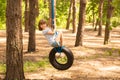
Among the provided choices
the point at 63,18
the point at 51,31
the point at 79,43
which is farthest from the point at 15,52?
the point at 63,18

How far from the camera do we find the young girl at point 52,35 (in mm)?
9055

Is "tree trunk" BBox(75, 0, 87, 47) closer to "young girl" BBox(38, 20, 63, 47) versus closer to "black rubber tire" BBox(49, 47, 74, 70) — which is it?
"black rubber tire" BBox(49, 47, 74, 70)

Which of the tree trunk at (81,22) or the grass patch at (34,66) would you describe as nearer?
the grass patch at (34,66)

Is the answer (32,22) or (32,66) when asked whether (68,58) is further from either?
(32,22)

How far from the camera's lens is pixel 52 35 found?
9305 millimetres

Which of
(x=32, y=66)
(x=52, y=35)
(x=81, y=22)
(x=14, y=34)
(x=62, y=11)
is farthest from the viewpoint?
(x=62, y=11)

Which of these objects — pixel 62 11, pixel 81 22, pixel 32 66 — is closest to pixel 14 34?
pixel 32 66

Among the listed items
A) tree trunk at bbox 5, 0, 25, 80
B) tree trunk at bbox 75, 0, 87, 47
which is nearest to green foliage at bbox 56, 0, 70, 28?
tree trunk at bbox 75, 0, 87, 47

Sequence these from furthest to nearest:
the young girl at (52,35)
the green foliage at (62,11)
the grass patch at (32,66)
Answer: the green foliage at (62,11), the grass patch at (32,66), the young girl at (52,35)

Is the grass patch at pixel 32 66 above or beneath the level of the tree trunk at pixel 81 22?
beneath

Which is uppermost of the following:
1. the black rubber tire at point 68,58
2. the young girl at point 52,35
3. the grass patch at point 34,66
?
the young girl at point 52,35

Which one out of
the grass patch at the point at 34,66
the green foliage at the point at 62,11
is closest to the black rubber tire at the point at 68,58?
the grass patch at the point at 34,66

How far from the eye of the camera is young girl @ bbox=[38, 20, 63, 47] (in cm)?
905

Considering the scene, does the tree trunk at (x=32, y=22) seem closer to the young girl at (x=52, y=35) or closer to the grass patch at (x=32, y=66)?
the grass patch at (x=32, y=66)
